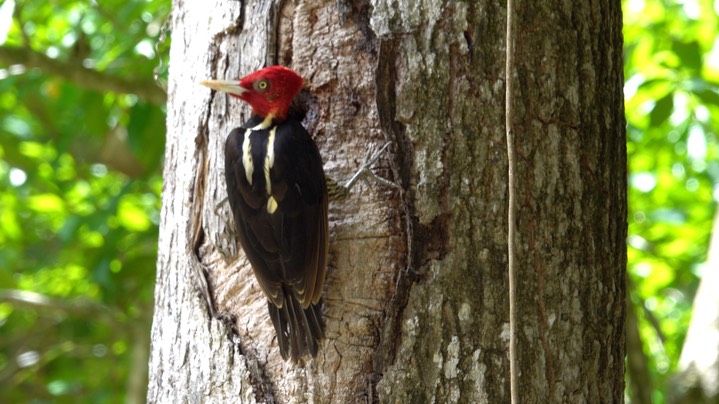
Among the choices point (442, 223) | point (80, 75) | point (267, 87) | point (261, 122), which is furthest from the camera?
point (80, 75)

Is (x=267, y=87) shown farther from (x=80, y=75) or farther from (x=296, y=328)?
(x=80, y=75)

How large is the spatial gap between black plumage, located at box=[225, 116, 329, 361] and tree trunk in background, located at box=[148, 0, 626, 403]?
0.05m

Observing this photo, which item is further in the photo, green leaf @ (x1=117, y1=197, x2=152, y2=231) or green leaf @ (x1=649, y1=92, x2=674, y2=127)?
green leaf @ (x1=117, y1=197, x2=152, y2=231)

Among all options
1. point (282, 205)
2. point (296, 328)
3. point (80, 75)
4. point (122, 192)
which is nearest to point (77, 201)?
point (122, 192)

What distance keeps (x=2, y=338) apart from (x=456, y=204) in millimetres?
4719

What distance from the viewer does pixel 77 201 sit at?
4.64 metres

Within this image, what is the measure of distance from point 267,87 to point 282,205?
29 centimetres

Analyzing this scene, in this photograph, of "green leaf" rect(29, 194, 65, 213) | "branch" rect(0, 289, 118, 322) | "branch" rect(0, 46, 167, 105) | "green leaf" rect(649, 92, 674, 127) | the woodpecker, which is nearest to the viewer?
the woodpecker

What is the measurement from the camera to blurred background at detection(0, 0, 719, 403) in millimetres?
3416

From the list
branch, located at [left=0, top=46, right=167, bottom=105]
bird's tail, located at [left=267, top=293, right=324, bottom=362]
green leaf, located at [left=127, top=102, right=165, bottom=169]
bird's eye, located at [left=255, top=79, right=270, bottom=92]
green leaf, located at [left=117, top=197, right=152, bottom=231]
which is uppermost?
branch, located at [left=0, top=46, right=167, bottom=105]

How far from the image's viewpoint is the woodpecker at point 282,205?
6.05 ft

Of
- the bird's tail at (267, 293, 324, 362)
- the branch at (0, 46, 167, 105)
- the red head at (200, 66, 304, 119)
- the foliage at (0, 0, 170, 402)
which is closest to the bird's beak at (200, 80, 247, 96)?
the red head at (200, 66, 304, 119)

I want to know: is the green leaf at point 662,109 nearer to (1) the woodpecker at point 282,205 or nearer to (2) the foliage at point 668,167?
(2) the foliage at point 668,167

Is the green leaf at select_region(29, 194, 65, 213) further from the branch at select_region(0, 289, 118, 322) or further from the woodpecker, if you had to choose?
the woodpecker
